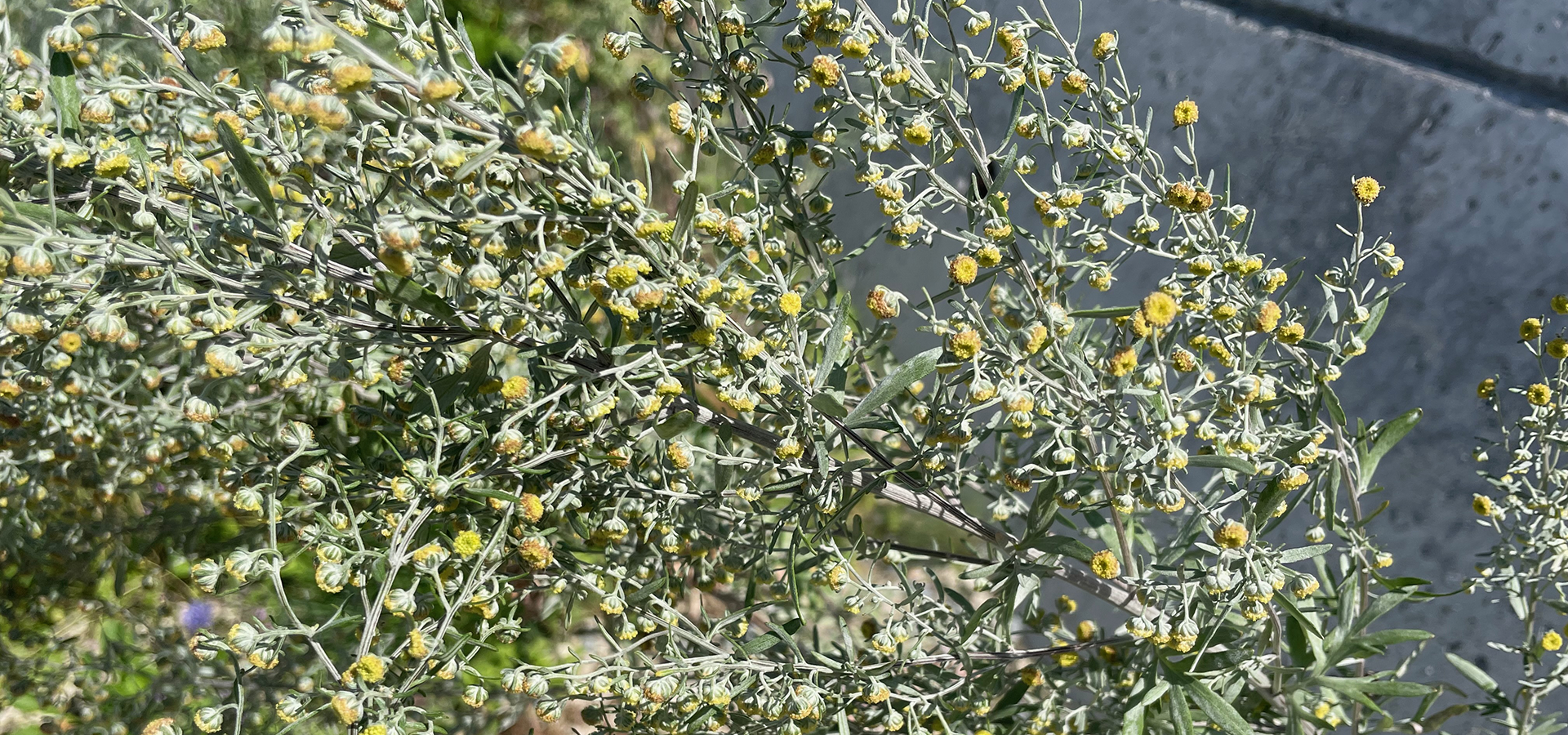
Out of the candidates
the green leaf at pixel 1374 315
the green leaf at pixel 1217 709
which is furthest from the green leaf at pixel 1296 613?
the green leaf at pixel 1374 315

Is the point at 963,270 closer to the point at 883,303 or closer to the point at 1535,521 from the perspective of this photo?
the point at 883,303

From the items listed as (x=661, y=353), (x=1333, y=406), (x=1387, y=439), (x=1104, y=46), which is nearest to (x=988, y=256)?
(x=1104, y=46)

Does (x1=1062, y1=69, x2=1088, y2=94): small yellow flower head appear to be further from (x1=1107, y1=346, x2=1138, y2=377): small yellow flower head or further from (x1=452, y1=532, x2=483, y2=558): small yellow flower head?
(x1=452, y1=532, x2=483, y2=558): small yellow flower head

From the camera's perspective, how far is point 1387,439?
1.35m

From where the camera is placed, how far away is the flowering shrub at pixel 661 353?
0.91 m

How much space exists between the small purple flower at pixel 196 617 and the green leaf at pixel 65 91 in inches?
79.9

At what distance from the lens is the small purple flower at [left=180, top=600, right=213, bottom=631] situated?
2539mm

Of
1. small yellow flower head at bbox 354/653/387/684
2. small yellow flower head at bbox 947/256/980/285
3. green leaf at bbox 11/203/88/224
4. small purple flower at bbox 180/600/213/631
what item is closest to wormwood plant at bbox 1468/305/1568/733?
small yellow flower head at bbox 947/256/980/285

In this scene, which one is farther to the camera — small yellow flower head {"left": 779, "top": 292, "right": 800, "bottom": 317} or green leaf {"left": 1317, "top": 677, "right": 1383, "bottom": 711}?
green leaf {"left": 1317, "top": 677, "right": 1383, "bottom": 711}

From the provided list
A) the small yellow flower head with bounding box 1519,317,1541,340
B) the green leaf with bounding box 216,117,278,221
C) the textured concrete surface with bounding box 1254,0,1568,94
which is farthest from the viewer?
the textured concrete surface with bounding box 1254,0,1568,94

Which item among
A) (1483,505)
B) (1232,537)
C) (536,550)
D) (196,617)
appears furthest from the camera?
(196,617)

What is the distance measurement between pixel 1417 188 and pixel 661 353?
1.45 metres

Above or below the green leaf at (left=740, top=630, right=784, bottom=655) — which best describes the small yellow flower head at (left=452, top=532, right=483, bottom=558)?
above

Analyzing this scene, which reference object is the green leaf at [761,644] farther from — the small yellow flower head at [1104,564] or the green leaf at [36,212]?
the green leaf at [36,212]
